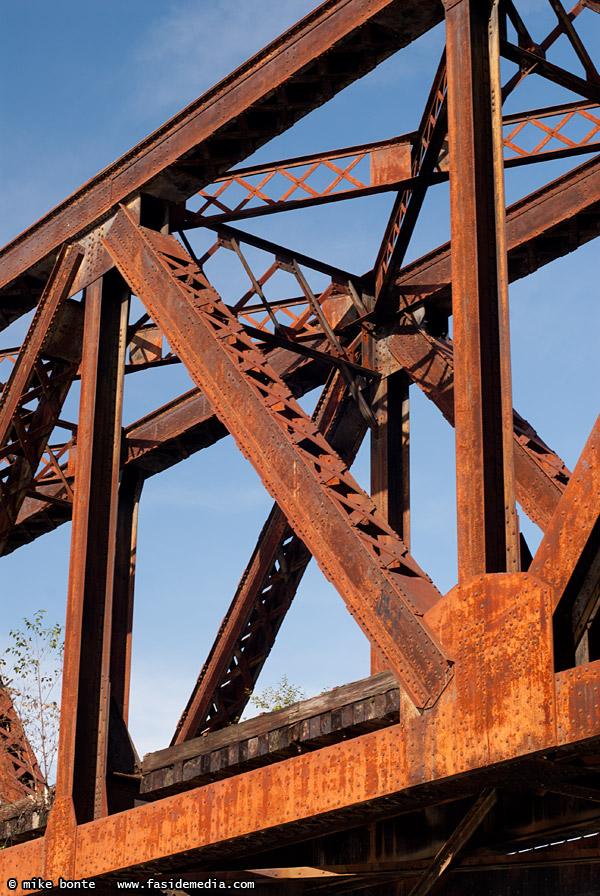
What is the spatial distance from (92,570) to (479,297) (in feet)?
15.9

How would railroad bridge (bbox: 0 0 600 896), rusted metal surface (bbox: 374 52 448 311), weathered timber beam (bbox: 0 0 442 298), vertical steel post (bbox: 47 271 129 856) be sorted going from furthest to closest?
rusted metal surface (bbox: 374 52 448 311), vertical steel post (bbox: 47 271 129 856), weathered timber beam (bbox: 0 0 442 298), railroad bridge (bbox: 0 0 600 896)

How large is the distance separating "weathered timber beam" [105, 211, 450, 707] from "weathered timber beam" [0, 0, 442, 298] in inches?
30.7

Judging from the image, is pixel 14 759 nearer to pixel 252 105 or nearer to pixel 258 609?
pixel 258 609

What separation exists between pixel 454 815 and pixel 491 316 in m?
4.50

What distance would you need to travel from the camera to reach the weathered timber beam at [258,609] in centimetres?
1545

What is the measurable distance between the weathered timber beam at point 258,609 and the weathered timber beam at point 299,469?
378 centimetres

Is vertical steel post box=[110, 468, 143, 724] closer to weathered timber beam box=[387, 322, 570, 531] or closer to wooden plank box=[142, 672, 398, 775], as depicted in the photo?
wooden plank box=[142, 672, 398, 775]

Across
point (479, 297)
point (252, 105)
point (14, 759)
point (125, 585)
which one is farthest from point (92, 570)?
point (479, 297)

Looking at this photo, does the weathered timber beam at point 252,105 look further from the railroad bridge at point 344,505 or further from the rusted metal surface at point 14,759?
the rusted metal surface at point 14,759

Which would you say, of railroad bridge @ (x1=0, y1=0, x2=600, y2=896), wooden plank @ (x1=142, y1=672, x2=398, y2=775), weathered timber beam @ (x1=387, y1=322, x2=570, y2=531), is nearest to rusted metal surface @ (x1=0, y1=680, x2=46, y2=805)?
railroad bridge @ (x1=0, y1=0, x2=600, y2=896)

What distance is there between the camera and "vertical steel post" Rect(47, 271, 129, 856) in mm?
11203

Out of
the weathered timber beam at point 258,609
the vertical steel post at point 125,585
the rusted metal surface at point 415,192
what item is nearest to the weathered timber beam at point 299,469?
the rusted metal surface at point 415,192

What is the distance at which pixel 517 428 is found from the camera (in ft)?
43.6

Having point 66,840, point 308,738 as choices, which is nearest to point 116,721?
point 66,840
